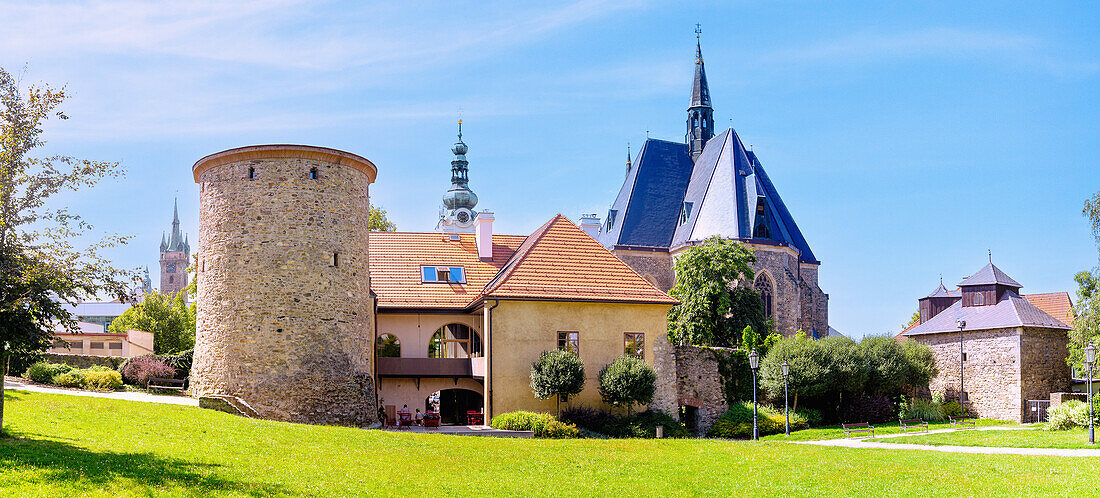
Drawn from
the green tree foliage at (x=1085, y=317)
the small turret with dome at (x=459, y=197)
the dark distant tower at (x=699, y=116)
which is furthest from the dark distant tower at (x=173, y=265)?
the green tree foliage at (x=1085, y=317)

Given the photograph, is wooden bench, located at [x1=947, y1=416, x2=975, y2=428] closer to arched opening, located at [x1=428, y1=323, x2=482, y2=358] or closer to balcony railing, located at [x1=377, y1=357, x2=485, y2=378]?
arched opening, located at [x1=428, y1=323, x2=482, y2=358]

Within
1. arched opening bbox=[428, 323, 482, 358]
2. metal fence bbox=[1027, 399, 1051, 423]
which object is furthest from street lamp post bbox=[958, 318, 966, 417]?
arched opening bbox=[428, 323, 482, 358]

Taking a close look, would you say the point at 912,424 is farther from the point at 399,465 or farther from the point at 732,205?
the point at 399,465

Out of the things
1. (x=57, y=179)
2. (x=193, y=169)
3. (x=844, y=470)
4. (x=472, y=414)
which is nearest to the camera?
(x=57, y=179)

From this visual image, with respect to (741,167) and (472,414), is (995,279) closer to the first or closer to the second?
(741,167)

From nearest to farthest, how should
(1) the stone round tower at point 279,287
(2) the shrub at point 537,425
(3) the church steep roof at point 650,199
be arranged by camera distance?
(1) the stone round tower at point 279,287, (2) the shrub at point 537,425, (3) the church steep roof at point 650,199

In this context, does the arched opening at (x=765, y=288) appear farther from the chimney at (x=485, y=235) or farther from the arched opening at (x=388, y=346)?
the arched opening at (x=388, y=346)

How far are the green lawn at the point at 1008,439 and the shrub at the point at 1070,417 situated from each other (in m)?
0.42

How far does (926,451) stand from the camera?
20.9 metres

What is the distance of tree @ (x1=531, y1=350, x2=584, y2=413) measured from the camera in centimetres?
2692

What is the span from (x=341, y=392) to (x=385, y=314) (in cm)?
647

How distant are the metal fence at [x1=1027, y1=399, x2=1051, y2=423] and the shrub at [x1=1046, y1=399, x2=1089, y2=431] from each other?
8.04m

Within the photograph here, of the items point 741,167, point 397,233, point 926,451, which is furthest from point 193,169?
point 741,167

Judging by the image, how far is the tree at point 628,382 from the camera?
2750cm
